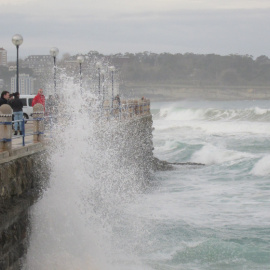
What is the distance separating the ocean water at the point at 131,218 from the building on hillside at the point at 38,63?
59.5 m

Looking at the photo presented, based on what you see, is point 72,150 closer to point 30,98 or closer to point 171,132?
point 30,98

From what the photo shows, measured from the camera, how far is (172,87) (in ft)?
558

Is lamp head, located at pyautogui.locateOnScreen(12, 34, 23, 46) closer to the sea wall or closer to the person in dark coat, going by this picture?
the person in dark coat

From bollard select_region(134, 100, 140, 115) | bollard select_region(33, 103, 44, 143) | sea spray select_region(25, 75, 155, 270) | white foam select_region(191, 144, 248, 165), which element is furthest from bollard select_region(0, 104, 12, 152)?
white foam select_region(191, 144, 248, 165)

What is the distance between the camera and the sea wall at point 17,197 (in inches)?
399

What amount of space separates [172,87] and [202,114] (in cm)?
9438

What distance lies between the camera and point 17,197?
10.8 m

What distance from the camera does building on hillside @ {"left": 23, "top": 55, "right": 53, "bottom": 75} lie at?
3185 inches

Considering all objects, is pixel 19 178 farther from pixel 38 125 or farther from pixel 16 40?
pixel 16 40

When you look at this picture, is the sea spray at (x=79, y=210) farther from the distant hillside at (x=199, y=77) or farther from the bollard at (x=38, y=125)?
the distant hillside at (x=199, y=77)

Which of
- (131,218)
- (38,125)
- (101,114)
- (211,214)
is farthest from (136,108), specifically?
(38,125)

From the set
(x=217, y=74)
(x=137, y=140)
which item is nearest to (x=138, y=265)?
(x=137, y=140)

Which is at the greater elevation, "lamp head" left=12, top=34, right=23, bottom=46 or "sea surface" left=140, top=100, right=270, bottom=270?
"lamp head" left=12, top=34, right=23, bottom=46

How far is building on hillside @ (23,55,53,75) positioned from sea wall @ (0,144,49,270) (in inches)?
2661
